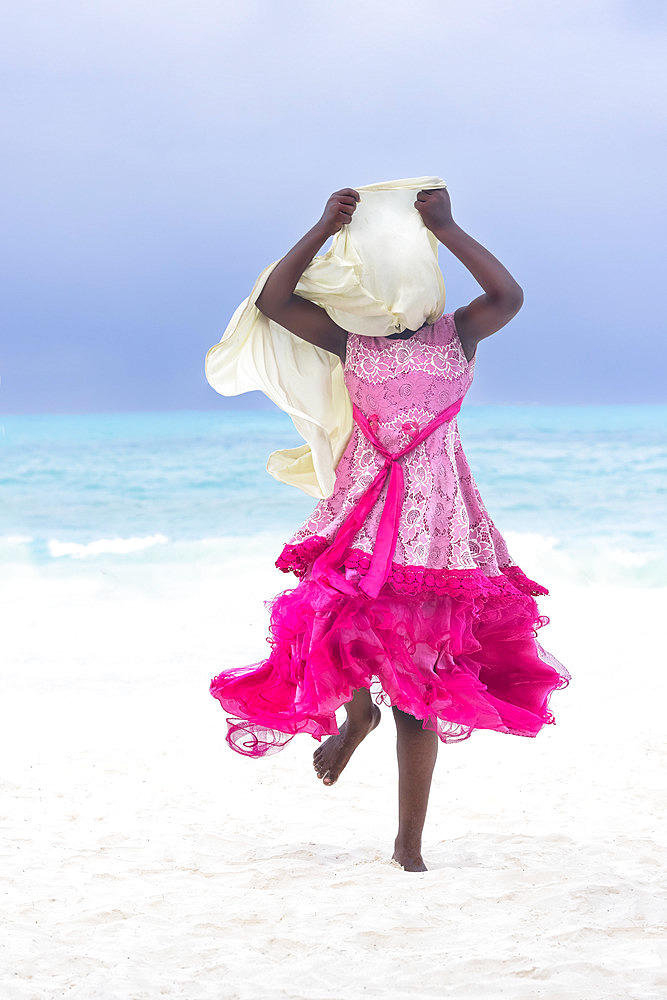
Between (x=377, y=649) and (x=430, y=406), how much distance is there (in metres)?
0.66

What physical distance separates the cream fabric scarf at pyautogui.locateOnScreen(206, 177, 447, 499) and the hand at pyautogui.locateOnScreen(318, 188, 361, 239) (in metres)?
0.03

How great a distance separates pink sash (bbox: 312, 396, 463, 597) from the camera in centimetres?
259

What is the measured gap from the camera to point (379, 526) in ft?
8.77

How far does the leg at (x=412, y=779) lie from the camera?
2.66 m

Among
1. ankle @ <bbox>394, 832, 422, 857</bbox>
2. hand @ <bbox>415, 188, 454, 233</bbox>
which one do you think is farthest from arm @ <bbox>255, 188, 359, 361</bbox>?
ankle @ <bbox>394, 832, 422, 857</bbox>

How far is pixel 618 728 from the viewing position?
433 cm

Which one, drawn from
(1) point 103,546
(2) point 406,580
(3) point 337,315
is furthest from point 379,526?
(1) point 103,546

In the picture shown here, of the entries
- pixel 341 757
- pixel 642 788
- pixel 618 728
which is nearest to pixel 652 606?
pixel 618 728

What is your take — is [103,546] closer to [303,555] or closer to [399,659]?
[303,555]

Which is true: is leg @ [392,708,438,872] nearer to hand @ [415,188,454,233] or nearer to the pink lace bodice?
the pink lace bodice

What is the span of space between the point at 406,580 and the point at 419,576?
0.03 metres

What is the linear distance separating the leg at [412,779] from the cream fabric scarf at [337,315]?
26.7 inches

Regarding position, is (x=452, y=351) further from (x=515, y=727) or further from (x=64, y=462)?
(x=64, y=462)

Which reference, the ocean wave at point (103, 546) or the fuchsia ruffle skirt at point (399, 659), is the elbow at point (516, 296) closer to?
the fuchsia ruffle skirt at point (399, 659)
